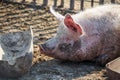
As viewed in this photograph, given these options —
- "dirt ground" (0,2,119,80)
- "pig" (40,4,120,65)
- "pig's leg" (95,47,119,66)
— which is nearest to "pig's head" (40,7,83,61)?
"pig" (40,4,120,65)

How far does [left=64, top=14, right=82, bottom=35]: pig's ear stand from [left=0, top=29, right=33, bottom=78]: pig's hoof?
20.6 inches

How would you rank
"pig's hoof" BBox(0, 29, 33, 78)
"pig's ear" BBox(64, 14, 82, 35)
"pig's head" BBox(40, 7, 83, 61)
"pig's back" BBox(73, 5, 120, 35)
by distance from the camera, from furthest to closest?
"pig's back" BBox(73, 5, 120, 35), "pig's head" BBox(40, 7, 83, 61), "pig's ear" BBox(64, 14, 82, 35), "pig's hoof" BBox(0, 29, 33, 78)

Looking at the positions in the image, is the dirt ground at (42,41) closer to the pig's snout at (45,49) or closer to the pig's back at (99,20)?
the pig's snout at (45,49)

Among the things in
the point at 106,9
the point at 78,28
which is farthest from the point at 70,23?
the point at 106,9

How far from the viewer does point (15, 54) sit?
4727 mm

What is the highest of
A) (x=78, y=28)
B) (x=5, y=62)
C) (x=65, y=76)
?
(x=78, y=28)

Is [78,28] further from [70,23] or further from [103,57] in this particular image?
[103,57]

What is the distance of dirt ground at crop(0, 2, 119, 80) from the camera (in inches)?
182

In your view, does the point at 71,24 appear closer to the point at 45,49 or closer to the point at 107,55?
the point at 45,49

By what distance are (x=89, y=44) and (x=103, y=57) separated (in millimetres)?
279

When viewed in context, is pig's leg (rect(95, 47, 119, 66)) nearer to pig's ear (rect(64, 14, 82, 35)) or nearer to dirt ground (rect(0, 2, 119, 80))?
dirt ground (rect(0, 2, 119, 80))

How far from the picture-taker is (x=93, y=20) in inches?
193

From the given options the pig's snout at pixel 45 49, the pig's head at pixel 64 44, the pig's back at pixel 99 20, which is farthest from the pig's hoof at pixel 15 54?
the pig's back at pixel 99 20

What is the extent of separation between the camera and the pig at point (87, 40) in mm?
4754
